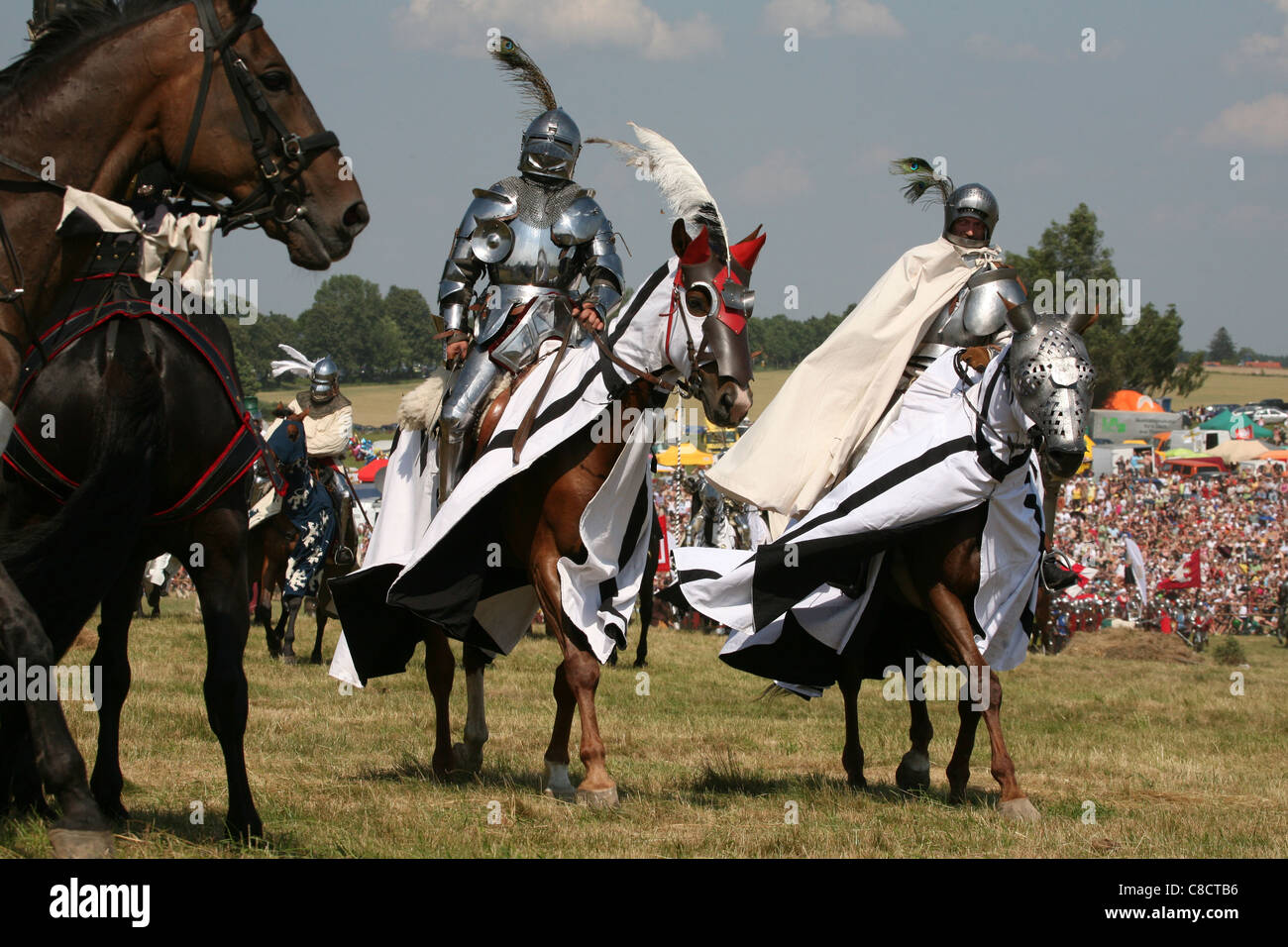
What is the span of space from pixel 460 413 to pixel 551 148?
5.99ft

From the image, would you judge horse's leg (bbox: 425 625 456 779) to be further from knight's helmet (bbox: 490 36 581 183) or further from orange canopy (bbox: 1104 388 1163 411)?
orange canopy (bbox: 1104 388 1163 411)

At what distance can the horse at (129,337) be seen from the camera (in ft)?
13.7

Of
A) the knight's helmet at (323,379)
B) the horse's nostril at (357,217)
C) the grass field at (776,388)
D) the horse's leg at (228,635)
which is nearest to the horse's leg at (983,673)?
the horse's leg at (228,635)

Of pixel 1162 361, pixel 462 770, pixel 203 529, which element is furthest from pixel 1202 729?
pixel 1162 361

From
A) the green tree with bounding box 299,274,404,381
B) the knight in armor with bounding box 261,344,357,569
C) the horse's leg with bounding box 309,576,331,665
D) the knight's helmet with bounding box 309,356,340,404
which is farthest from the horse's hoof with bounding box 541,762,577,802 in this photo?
the green tree with bounding box 299,274,404,381

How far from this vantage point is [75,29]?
4.43 metres

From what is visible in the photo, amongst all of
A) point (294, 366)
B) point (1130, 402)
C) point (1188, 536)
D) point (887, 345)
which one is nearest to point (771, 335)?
point (1130, 402)

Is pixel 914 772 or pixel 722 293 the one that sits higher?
pixel 722 293

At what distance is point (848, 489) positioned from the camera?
7172 millimetres

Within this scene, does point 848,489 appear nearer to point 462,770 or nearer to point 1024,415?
point 1024,415

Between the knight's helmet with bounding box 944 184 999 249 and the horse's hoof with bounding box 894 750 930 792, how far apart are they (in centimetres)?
309

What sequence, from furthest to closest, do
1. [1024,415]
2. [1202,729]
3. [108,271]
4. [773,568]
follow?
[1202,729] < [773,568] < [1024,415] < [108,271]

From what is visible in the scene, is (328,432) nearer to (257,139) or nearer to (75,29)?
(75,29)
